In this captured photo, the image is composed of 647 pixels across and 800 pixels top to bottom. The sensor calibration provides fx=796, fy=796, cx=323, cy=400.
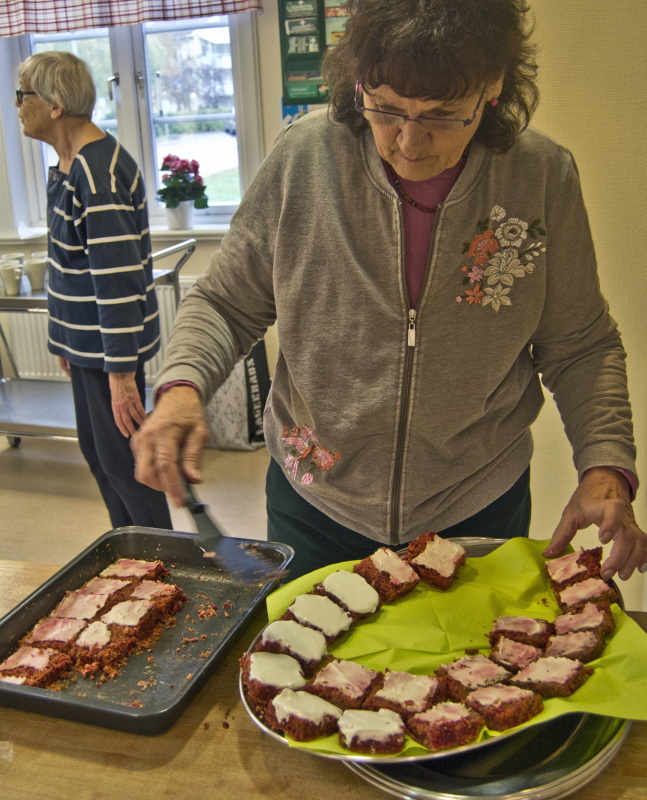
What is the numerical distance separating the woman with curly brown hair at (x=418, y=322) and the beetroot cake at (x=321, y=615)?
0.77ft

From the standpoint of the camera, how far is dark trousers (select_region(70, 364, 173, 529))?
255 cm

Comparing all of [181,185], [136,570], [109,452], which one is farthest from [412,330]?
[181,185]

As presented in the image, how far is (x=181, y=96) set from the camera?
427cm

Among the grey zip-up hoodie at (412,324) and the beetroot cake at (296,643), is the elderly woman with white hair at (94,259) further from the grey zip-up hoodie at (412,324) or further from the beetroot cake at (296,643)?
the beetroot cake at (296,643)

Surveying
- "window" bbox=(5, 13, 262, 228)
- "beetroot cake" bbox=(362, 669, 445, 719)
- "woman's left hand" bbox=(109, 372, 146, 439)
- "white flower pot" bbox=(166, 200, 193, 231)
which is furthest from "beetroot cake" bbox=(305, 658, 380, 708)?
"white flower pot" bbox=(166, 200, 193, 231)

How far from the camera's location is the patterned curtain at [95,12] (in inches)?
145

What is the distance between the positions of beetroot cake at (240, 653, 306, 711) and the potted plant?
11.4 feet

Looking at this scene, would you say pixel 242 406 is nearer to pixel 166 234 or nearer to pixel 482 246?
pixel 166 234

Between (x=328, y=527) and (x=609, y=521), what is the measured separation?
1.50 feet

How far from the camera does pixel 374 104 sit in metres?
1.07

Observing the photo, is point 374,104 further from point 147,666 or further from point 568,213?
point 147,666

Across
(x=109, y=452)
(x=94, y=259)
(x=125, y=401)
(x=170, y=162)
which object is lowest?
(x=109, y=452)

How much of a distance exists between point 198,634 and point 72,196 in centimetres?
165

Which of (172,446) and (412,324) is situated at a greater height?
(412,324)
